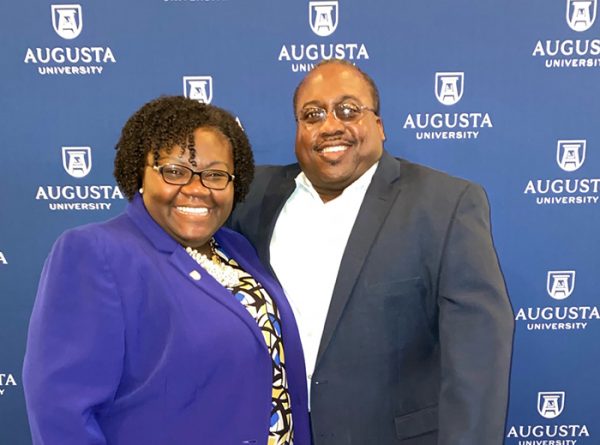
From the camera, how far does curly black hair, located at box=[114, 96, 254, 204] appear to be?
1.42m

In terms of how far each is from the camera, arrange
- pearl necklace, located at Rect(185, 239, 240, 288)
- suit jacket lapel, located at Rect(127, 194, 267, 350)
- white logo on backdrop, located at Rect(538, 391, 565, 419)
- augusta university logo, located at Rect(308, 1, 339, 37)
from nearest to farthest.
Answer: suit jacket lapel, located at Rect(127, 194, 267, 350)
pearl necklace, located at Rect(185, 239, 240, 288)
augusta university logo, located at Rect(308, 1, 339, 37)
white logo on backdrop, located at Rect(538, 391, 565, 419)

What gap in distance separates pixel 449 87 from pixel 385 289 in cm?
116

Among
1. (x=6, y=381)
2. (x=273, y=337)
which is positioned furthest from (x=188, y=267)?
(x=6, y=381)

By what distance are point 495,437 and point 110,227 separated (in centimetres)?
112

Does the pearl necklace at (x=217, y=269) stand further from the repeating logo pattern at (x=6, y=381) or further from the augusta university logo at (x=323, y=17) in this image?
the repeating logo pattern at (x=6, y=381)

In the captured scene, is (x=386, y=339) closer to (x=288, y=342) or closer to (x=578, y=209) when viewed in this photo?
(x=288, y=342)

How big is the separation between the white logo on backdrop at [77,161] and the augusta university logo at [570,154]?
6.58ft

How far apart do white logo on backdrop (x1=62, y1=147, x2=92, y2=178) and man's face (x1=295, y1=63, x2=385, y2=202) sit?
3.83ft

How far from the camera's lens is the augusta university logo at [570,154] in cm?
244

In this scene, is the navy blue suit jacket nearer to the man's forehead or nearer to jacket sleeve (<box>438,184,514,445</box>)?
jacket sleeve (<box>438,184,514,445</box>)

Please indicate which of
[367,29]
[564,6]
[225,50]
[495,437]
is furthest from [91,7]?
[495,437]

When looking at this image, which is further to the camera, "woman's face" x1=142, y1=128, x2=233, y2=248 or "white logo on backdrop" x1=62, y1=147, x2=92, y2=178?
"white logo on backdrop" x1=62, y1=147, x2=92, y2=178

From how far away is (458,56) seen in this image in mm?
2354

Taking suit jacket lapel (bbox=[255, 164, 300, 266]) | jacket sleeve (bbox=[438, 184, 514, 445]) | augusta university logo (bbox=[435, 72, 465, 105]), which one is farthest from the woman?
augusta university logo (bbox=[435, 72, 465, 105])
